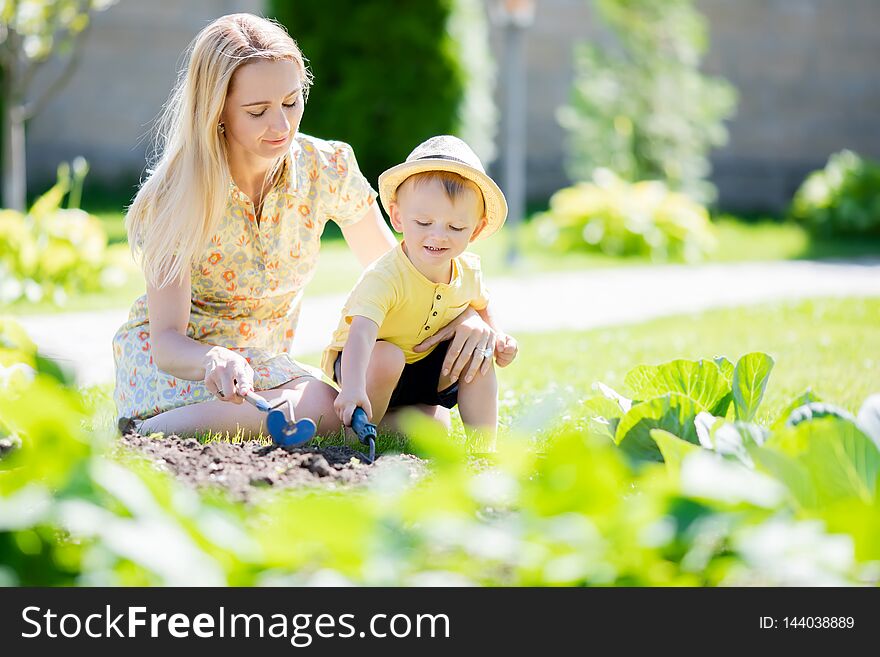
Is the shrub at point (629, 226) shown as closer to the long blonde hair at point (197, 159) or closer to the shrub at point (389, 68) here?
the shrub at point (389, 68)

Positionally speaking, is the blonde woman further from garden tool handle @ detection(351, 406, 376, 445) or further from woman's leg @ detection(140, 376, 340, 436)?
garden tool handle @ detection(351, 406, 376, 445)

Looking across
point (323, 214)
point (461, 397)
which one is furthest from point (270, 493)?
point (323, 214)

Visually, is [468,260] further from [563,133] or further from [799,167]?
[799,167]

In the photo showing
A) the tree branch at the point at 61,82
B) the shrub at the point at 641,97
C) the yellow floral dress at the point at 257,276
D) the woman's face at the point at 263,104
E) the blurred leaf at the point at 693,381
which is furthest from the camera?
the shrub at the point at 641,97

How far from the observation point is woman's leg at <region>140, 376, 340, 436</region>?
10.4ft

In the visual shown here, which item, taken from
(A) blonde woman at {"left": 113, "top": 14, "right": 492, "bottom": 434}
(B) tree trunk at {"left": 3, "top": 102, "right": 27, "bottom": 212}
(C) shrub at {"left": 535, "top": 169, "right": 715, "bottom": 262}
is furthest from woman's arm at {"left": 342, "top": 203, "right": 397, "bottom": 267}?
(C) shrub at {"left": 535, "top": 169, "right": 715, "bottom": 262}

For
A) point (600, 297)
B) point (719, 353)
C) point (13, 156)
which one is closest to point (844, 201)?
point (600, 297)

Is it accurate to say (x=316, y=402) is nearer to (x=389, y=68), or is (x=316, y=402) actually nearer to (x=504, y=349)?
(x=504, y=349)

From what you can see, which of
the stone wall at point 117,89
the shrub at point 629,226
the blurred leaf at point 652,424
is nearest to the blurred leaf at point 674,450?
the blurred leaf at point 652,424

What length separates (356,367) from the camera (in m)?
2.89

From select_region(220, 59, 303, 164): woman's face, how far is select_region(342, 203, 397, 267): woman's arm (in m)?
0.60

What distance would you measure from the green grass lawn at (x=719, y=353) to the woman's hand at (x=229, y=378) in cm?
40

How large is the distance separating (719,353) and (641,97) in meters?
7.45

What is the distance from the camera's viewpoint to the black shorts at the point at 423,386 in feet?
11.0
